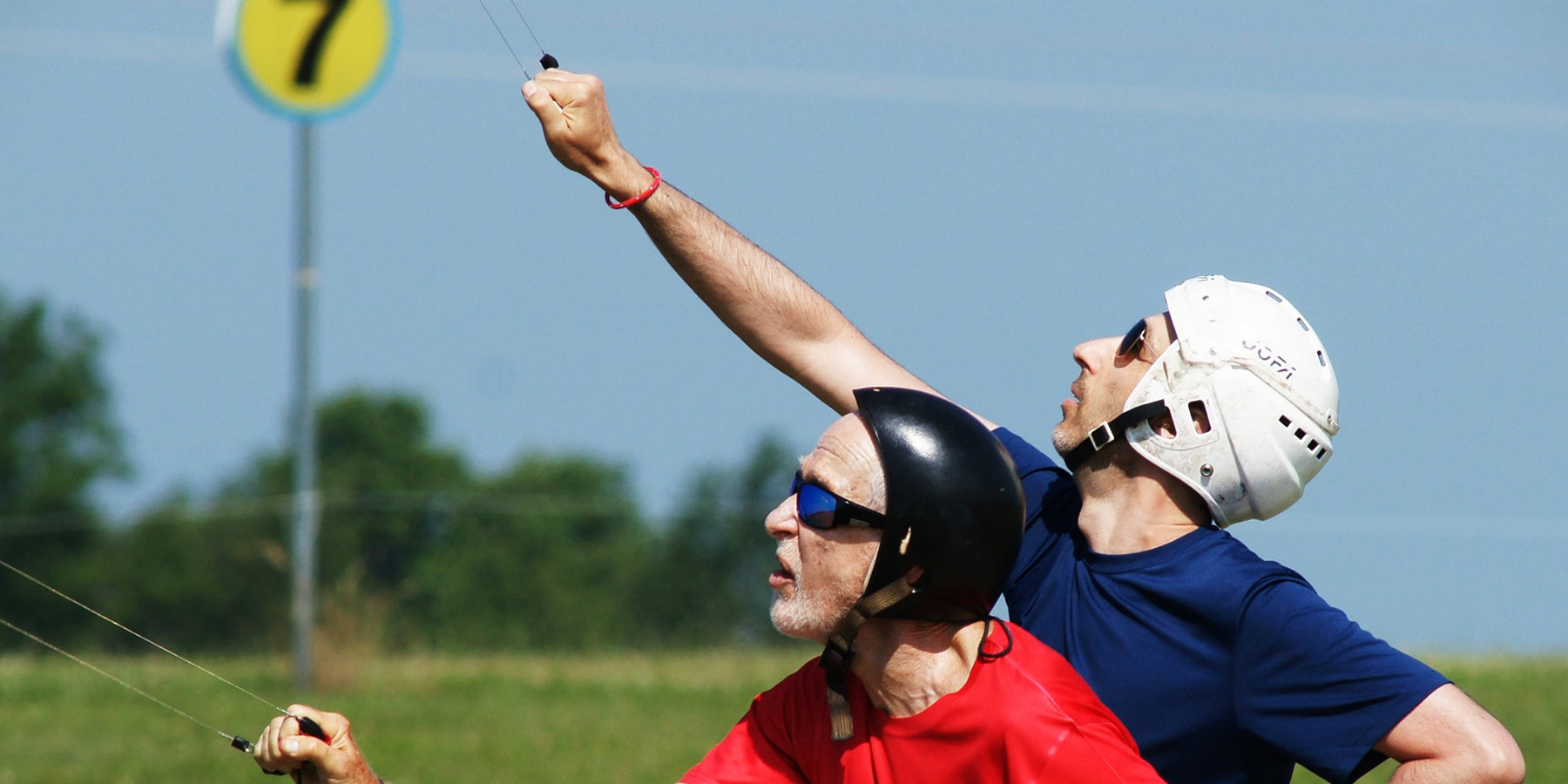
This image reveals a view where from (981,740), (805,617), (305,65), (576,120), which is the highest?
(305,65)

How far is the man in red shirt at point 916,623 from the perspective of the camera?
3.60 metres

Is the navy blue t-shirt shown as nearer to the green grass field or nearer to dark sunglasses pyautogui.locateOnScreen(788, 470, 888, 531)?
dark sunglasses pyautogui.locateOnScreen(788, 470, 888, 531)

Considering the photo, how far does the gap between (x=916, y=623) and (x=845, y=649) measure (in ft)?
0.55

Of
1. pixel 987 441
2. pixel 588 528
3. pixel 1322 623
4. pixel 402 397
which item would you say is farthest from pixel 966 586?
pixel 402 397

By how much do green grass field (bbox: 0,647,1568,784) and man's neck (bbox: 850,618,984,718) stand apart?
757 cm

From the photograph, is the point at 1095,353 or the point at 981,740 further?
the point at 1095,353

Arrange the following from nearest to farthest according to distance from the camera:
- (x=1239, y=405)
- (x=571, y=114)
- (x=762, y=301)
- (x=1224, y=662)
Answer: (x=1224, y=662) → (x=1239, y=405) → (x=571, y=114) → (x=762, y=301)

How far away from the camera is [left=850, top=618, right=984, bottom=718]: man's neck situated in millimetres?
3721

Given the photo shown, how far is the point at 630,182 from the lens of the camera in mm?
4598

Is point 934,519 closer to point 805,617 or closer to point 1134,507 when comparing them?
point 805,617

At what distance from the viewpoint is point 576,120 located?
14.3 ft

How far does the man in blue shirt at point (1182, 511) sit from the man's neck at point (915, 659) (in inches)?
19.0

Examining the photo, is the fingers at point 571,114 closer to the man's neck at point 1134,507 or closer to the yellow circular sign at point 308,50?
the man's neck at point 1134,507

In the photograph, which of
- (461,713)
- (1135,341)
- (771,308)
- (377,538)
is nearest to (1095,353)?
(1135,341)
